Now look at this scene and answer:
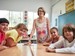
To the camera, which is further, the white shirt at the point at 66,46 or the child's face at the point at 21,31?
the child's face at the point at 21,31

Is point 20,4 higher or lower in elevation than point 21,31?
higher

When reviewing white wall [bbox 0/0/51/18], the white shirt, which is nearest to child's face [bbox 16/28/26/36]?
the white shirt

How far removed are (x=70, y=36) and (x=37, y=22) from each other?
0.91m

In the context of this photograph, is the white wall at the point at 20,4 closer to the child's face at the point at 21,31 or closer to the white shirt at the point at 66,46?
the child's face at the point at 21,31

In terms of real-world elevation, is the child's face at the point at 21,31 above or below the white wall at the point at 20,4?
below

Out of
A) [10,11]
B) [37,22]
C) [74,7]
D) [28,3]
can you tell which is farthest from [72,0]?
[10,11]

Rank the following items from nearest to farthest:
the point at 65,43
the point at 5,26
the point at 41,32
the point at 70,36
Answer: the point at 70,36 → the point at 65,43 → the point at 5,26 → the point at 41,32

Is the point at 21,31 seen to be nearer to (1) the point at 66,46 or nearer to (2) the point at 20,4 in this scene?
(1) the point at 66,46

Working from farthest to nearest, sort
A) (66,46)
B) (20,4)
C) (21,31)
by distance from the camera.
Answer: (20,4) → (21,31) → (66,46)

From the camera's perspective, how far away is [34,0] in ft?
17.7

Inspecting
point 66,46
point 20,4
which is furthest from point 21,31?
point 20,4

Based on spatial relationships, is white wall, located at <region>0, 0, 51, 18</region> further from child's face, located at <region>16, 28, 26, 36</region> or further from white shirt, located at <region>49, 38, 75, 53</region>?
white shirt, located at <region>49, 38, 75, 53</region>

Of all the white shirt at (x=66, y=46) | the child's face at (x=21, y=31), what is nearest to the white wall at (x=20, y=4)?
the child's face at (x=21, y=31)

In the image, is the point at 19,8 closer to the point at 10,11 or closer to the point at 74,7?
the point at 10,11
